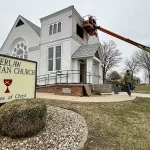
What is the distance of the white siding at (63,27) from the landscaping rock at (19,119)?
36.5 ft

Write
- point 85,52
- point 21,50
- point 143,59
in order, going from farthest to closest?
point 143,59, point 21,50, point 85,52

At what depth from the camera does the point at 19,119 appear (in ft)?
9.76

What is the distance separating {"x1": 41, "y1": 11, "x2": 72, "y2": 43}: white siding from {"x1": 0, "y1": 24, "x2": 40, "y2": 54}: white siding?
1.24m

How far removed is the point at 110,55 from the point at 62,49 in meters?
27.7

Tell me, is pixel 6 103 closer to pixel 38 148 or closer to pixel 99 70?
pixel 38 148

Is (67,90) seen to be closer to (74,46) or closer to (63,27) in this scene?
(74,46)

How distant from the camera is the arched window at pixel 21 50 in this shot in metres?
16.8

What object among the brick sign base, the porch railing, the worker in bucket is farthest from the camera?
the worker in bucket

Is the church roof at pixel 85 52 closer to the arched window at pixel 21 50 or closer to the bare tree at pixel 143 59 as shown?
the arched window at pixel 21 50

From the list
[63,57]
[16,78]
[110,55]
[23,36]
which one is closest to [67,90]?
[63,57]

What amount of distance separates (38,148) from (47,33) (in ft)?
44.9

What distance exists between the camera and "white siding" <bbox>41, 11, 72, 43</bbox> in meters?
13.5

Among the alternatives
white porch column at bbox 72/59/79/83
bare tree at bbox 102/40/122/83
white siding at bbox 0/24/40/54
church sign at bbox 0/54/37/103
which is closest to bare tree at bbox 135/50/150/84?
bare tree at bbox 102/40/122/83

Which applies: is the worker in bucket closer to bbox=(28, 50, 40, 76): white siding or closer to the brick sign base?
bbox=(28, 50, 40, 76): white siding
